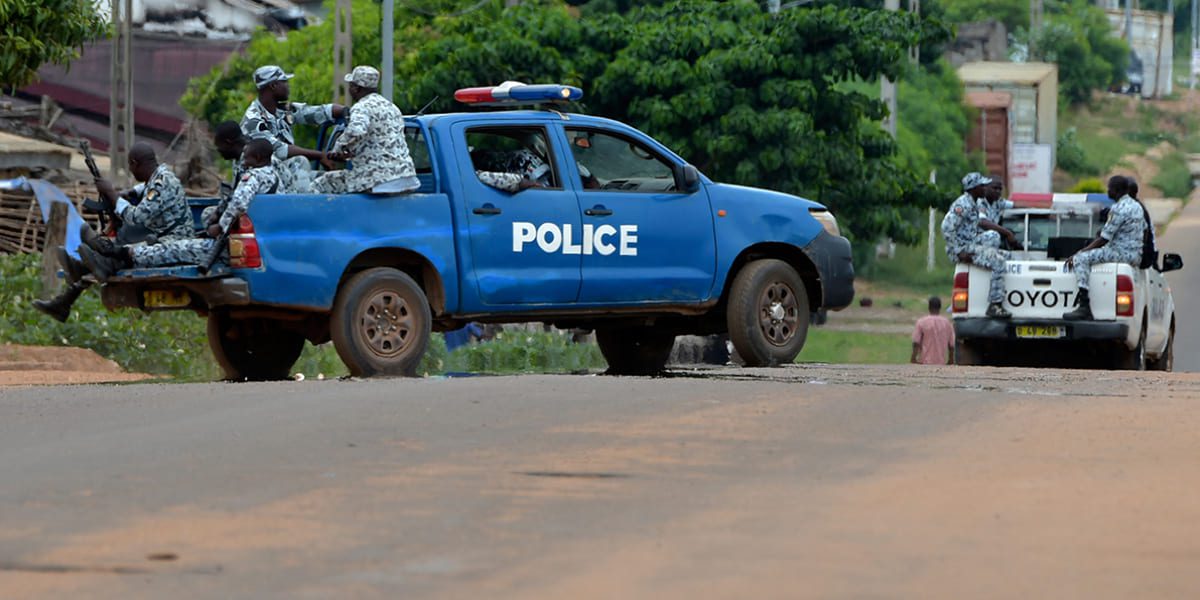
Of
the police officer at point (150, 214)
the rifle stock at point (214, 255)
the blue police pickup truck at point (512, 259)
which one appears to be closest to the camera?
the rifle stock at point (214, 255)

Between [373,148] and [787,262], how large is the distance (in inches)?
140

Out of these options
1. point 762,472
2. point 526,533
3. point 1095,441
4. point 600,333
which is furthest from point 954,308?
point 526,533

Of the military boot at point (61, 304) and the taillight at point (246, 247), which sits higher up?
the taillight at point (246, 247)

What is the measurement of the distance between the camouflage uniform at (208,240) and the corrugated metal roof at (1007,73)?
64754 mm

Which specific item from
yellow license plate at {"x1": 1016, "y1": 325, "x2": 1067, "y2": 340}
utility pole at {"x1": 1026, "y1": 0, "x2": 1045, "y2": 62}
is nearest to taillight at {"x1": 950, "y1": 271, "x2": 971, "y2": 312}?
yellow license plate at {"x1": 1016, "y1": 325, "x2": 1067, "y2": 340}

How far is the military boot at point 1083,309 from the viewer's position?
760 inches

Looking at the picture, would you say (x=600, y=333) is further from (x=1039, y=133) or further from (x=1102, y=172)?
(x=1102, y=172)

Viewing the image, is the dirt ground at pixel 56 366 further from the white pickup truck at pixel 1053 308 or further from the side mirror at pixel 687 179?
the white pickup truck at pixel 1053 308

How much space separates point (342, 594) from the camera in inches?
260

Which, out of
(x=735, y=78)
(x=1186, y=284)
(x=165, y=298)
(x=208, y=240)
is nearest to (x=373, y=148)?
(x=208, y=240)

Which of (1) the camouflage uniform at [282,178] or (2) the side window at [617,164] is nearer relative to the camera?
(1) the camouflage uniform at [282,178]

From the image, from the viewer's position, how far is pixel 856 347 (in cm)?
3516

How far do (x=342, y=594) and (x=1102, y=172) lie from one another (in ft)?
279

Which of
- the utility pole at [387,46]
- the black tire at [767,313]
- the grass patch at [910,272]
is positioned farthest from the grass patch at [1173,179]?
the black tire at [767,313]
